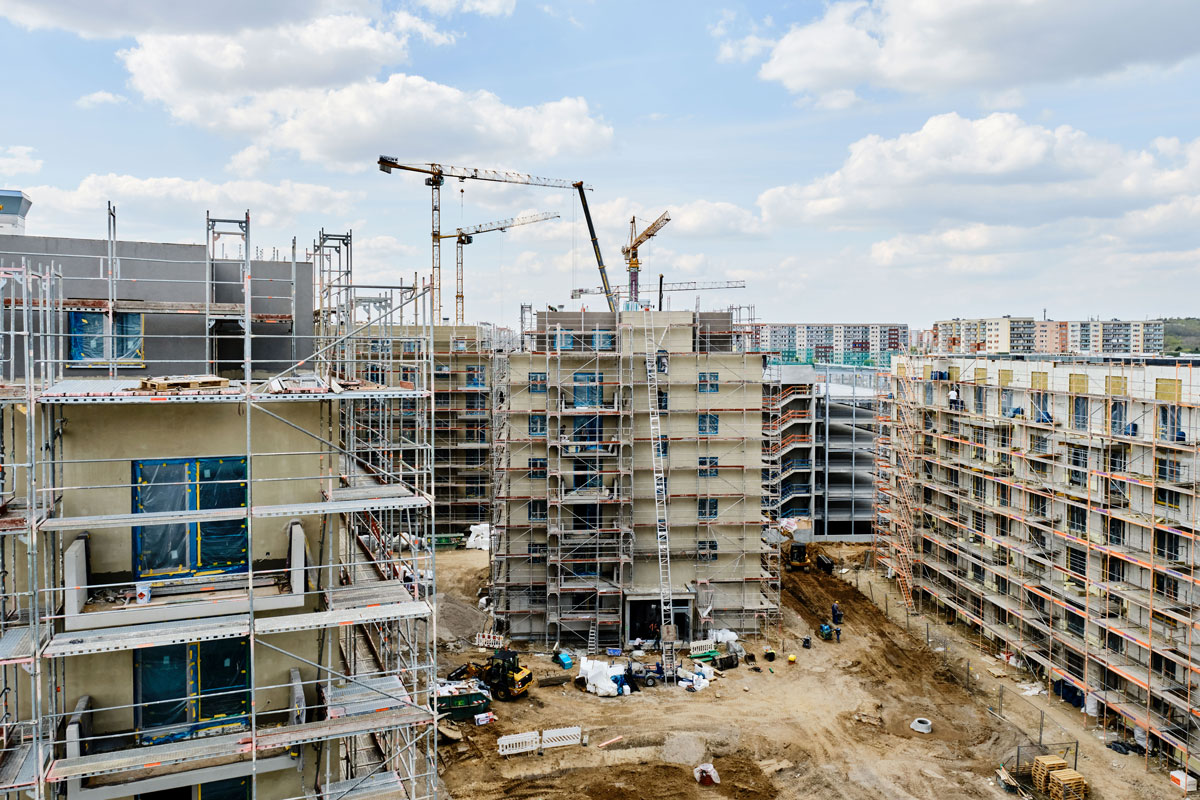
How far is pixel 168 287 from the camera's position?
17.8 metres

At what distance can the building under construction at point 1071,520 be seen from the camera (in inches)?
918

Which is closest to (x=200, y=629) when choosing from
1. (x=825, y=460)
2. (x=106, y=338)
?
(x=106, y=338)

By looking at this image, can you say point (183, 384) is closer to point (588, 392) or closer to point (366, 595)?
point (366, 595)

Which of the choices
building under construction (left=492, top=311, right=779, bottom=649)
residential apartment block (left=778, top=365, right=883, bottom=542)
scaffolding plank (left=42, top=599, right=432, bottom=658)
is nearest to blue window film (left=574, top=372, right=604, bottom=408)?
building under construction (left=492, top=311, right=779, bottom=649)

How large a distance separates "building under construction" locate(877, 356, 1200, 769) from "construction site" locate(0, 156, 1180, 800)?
149 mm

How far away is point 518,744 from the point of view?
958 inches

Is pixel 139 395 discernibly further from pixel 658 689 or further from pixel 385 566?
pixel 658 689

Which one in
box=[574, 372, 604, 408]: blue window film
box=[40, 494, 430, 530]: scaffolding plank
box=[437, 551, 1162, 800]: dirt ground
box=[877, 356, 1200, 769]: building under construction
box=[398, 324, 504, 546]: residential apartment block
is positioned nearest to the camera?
box=[40, 494, 430, 530]: scaffolding plank

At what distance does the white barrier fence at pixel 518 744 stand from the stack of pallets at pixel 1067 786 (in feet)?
47.0

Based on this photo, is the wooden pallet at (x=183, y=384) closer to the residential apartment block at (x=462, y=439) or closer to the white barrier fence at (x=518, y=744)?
the white barrier fence at (x=518, y=744)

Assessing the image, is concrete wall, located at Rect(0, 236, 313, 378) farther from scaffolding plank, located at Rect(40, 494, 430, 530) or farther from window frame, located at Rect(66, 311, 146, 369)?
scaffolding plank, located at Rect(40, 494, 430, 530)

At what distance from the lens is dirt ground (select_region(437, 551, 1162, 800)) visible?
22672mm

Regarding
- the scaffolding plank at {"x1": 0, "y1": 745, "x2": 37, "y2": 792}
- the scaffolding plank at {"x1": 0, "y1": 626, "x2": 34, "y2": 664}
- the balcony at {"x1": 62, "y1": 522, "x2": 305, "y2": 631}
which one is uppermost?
the balcony at {"x1": 62, "y1": 522, "x2": 305, "y2": 631}

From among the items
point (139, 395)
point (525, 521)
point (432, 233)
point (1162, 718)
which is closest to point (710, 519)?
point (525, 521)
